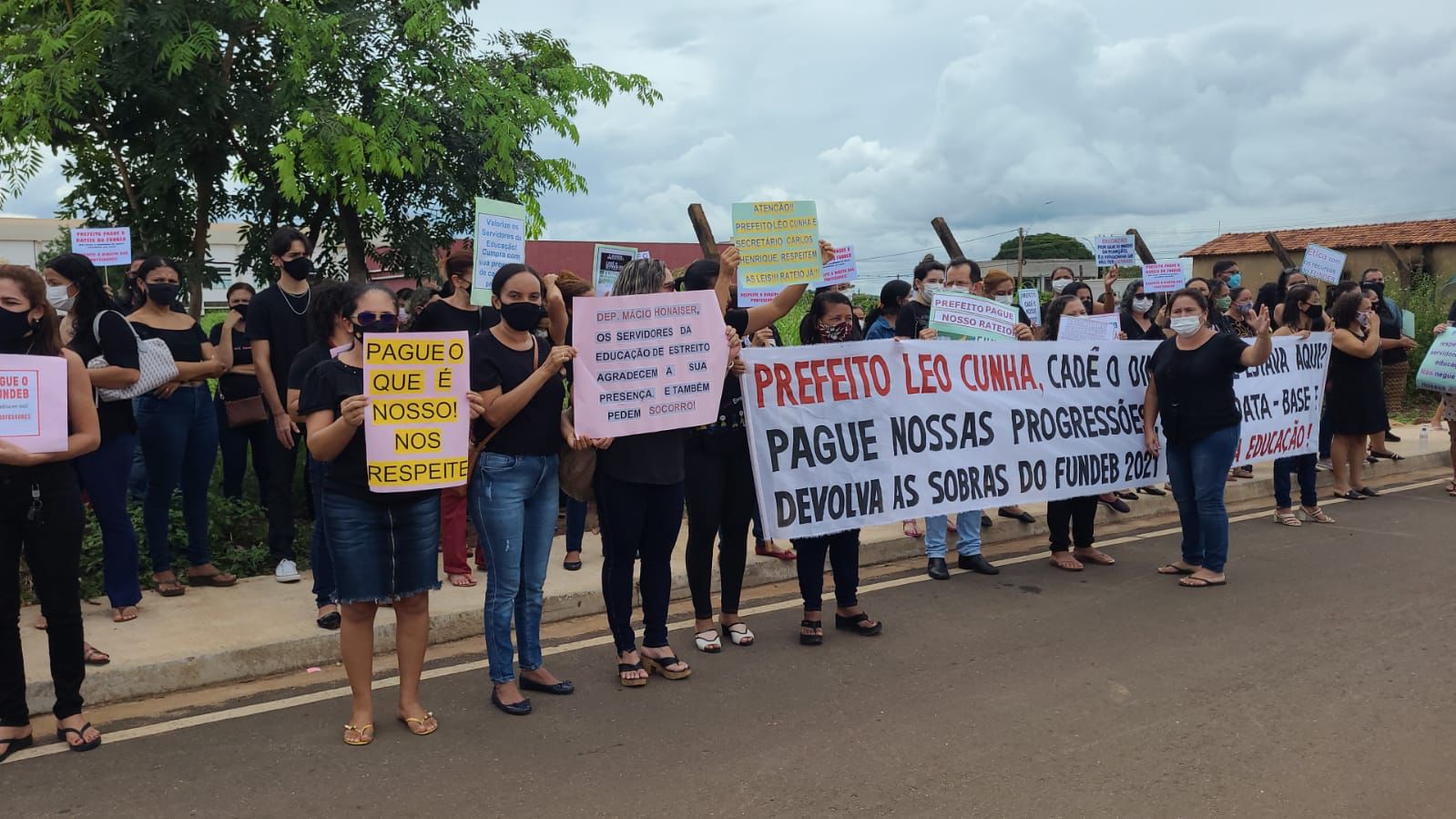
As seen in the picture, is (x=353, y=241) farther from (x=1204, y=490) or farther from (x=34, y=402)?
(x=1204, y=490)

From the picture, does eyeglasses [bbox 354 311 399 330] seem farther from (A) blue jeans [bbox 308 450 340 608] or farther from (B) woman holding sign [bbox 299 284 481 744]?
(A) blue jeans [bbox 308 450 340 608]

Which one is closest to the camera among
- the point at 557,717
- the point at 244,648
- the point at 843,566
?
the point at 557,717

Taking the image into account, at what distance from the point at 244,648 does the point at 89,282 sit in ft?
6.49

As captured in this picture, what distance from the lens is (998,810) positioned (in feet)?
12.9

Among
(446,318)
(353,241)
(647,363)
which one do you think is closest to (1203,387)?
(647,363)

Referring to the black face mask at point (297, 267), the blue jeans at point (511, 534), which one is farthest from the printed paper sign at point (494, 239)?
the blue jeans at point (511, 534)

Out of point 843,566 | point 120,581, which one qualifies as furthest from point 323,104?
point 843,566

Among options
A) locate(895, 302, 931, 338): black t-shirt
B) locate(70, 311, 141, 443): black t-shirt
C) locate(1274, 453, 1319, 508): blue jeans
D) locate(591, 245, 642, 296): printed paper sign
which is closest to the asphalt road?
locate(70, 311, 141, 443): black t-shirt

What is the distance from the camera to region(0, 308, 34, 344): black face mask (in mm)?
4336

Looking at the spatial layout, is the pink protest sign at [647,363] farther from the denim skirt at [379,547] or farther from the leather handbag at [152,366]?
the leather handbag at [152,366]

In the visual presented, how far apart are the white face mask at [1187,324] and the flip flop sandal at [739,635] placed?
341 cm

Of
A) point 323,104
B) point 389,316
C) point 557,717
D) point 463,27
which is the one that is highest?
point 463,27

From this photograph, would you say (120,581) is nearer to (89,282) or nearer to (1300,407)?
(89,282)

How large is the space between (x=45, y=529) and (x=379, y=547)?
1320 millimetres
